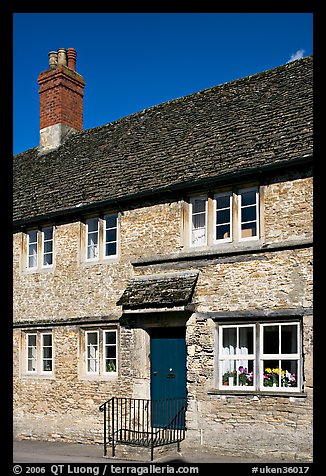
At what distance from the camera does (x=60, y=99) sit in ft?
70.6

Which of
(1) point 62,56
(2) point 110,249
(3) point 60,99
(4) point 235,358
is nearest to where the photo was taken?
(4) point 235,358

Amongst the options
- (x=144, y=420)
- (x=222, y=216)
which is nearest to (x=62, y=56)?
(x=222, y=216)

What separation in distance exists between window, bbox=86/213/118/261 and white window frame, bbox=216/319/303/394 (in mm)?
3934

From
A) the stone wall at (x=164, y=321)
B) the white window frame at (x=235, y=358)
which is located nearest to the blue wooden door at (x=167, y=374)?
the stone wall at (x=164, y=321)

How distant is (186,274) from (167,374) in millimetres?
2318

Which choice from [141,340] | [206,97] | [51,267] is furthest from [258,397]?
[206,97]

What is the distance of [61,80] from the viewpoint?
21.5 m

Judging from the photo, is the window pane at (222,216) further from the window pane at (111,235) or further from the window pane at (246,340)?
the window pane at (111,235)

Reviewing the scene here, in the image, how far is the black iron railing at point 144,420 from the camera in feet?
41.2

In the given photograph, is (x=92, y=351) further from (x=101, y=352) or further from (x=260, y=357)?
(x=260, y=357)

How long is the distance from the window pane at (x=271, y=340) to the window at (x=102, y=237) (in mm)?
4637

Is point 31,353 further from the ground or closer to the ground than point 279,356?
closer to the ground
